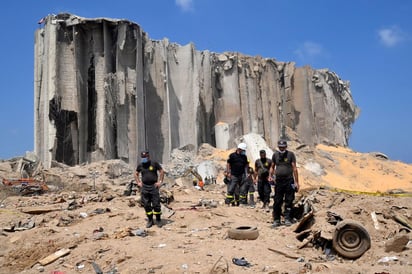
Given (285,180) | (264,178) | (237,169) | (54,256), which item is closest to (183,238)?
(54,256)

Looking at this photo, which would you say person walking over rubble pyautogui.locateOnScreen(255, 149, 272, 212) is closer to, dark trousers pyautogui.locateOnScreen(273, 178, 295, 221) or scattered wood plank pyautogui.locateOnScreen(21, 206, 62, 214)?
dark trousers pyautogui.locateOnScreen(273, 178, 295, 221)

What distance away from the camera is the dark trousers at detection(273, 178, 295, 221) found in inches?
299

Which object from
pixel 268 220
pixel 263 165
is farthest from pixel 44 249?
pixel 263 165

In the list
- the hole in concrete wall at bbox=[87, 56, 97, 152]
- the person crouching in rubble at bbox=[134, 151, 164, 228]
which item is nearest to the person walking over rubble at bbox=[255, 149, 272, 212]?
the person crouching in rubble at bbox=[134, 151, 164, 228]

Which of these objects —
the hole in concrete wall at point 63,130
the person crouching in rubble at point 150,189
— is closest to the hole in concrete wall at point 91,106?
the hole in concrete wall at point 63,130

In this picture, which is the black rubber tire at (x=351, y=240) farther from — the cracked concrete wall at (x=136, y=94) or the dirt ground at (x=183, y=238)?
the cracked concrete wall at (x=136, y=94)

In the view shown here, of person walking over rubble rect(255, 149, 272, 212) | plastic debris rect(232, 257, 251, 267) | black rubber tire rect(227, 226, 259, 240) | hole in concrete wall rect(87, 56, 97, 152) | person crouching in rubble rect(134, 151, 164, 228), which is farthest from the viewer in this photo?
hole in concrete wall rect(87, 56, 97, 152)

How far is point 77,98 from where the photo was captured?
18.4m

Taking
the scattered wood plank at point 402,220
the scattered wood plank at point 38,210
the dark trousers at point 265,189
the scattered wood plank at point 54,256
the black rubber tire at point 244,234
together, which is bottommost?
the scattered wood plank at point 54,256

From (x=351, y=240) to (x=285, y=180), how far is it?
6.49 feet

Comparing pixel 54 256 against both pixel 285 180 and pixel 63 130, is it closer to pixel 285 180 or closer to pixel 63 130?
pixel 285 180

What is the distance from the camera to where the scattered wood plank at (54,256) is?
6.14m

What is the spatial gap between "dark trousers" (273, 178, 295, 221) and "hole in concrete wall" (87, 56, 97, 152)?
12.8 meters

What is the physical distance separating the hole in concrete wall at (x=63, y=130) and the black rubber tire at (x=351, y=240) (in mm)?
14703
